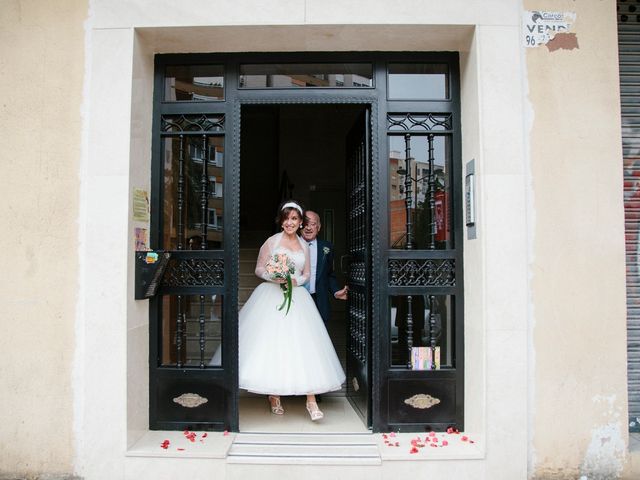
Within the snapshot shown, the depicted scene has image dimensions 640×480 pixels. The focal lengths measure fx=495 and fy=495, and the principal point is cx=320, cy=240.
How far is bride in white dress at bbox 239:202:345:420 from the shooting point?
4.71 m

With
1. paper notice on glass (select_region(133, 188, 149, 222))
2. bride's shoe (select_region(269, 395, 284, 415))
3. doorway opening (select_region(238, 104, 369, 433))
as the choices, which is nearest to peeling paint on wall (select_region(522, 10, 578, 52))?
paper notice on glass (select_region(133, 188, 149, 222))

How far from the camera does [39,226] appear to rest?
13.1 ft

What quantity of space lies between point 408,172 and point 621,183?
5.58 feet

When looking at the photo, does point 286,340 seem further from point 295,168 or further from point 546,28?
point 295,168

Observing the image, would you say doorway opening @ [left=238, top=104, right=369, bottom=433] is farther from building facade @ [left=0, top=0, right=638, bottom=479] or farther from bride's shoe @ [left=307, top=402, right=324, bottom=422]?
building facade @ [left=0, top=0, right=638, bottom=479]

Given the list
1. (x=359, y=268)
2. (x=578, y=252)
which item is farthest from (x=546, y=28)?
(x=359, y=268)

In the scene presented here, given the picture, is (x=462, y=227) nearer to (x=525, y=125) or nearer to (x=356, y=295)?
(x=525, y=125)

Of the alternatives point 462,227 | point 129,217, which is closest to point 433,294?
point 462,227

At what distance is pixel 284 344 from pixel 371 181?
1.80m

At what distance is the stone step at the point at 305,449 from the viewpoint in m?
3.88

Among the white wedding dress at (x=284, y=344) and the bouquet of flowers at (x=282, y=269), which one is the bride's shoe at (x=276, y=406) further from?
the bouquet of flowers at (x=282, y=269)

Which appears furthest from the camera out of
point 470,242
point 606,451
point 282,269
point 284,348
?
point 282,269

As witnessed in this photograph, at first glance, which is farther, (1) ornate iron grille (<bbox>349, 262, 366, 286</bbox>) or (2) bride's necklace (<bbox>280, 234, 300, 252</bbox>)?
(2) bride's necklace (<bbox>280, 234, 300, 252</bbox>)

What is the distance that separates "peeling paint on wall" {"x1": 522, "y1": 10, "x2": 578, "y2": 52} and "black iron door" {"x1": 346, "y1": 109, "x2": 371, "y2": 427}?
1448 millimetres
